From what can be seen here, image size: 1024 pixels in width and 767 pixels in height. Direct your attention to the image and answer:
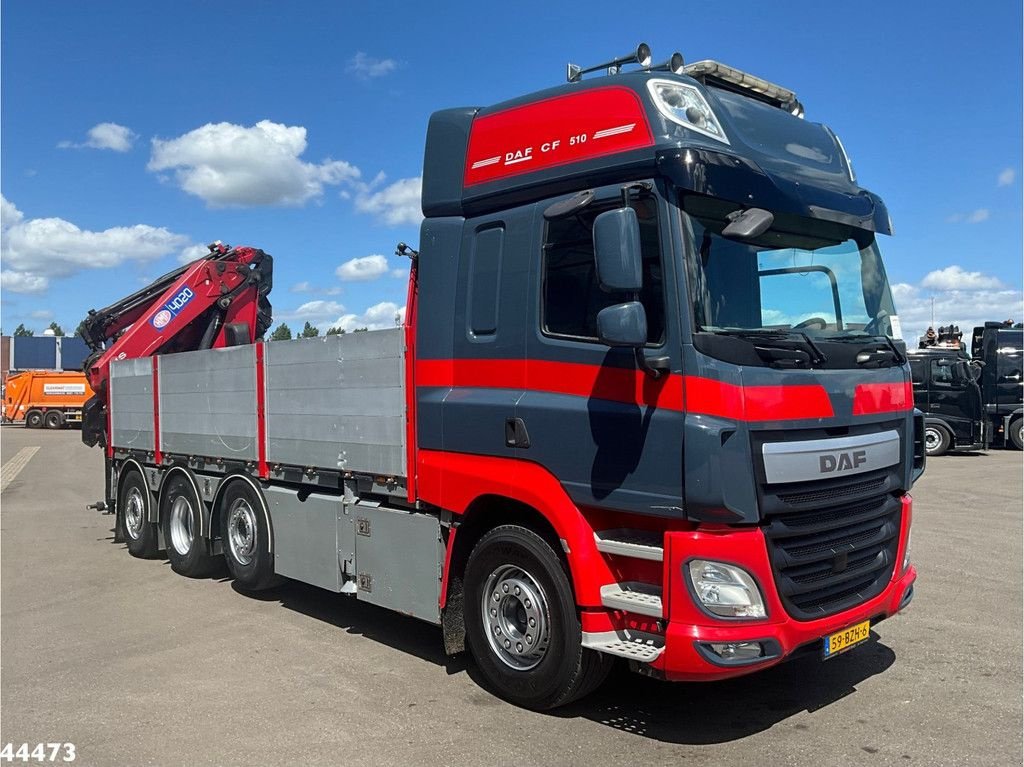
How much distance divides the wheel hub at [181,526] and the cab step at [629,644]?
602cm

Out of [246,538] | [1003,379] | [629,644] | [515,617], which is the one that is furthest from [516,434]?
[1003,379]

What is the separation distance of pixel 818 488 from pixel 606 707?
1834 millimetres

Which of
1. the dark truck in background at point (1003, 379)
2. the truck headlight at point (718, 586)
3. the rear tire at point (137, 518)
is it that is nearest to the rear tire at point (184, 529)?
the rear tire at point (137, 518)

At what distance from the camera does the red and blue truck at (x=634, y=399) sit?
4215 mm

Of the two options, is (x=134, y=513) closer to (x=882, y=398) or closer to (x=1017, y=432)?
(x=882, y=398)

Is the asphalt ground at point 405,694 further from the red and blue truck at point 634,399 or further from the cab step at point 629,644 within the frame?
the cab step at point 629,644

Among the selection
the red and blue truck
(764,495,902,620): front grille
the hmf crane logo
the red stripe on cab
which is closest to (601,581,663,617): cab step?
the red and blue truck

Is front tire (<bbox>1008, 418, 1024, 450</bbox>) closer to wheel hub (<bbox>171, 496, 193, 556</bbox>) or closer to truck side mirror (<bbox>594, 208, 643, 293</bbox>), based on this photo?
wheel hub (<bbox>171, 496, 193, 556</bbox>)

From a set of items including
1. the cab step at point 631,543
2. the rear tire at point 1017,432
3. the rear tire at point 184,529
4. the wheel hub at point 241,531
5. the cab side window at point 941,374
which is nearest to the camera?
the cab step at point 631,543

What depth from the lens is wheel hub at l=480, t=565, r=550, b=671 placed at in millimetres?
4918

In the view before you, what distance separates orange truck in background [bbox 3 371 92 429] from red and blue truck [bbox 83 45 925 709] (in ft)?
131

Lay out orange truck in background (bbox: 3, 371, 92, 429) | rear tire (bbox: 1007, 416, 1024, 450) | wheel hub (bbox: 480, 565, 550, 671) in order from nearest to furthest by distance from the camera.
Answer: wheel hub (bbox: 480, 565, 550, 671) < rear tire (bbox: 1007, 416, 1024, 450) < orange truck in background (bbox: 3, 371, 92, 429)

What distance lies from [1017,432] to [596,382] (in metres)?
20.8

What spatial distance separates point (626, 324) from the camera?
4.24m
